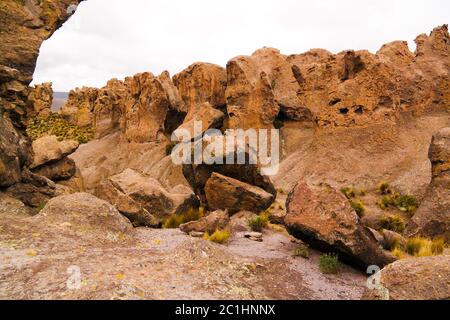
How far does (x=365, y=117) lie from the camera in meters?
28.7

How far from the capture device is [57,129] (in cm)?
7644

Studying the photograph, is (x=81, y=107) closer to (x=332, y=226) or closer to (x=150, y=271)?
(x=332, y=226)

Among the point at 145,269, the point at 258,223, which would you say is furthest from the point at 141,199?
the point at 145,269

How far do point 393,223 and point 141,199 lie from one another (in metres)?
12.8

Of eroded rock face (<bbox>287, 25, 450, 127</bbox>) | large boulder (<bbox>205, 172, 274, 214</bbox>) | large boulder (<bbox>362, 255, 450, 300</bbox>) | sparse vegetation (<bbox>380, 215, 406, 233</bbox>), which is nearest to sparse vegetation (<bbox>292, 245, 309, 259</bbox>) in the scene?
large boulder (<bbox>362, 255, 450, 300</bbox>)

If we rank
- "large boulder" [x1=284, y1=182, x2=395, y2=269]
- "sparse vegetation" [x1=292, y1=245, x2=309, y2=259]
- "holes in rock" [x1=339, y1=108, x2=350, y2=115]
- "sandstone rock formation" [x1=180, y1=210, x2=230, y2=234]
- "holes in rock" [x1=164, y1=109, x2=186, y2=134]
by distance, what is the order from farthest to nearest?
"holes in rock" [x1=164, y1=109, x2=186, y2=134] → "holes in rock" [x1=339, y1=108, x2=350, y2=115] → "sandstone rock formation" [x1=180, y1=210, x2=230, y2=234] → "sparse vegetation" [x1=292, y1=245, x2=309, y2=259] → "large boulder" [x1=284, y1=182, x2=395, y2=269]

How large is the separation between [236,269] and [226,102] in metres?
31.2

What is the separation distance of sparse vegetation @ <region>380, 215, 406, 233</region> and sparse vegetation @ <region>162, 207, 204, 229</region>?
9.50 metres

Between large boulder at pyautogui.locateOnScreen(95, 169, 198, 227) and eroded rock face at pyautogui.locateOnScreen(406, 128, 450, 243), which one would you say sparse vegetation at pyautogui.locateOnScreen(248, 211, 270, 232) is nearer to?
large boulder at pyautogui.locateOnScreen(95, 169, 198, 227)

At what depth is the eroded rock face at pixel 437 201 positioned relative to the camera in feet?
53.7

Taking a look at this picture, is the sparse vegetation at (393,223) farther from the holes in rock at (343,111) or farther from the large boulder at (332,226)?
the holes in rock at (343,111)

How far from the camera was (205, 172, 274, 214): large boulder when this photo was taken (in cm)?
1895

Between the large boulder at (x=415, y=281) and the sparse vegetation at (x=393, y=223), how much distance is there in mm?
11947
